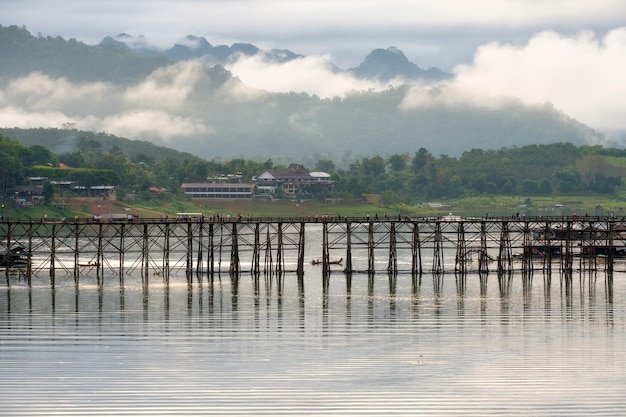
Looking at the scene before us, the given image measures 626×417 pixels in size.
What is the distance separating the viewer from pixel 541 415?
4738 centimetres

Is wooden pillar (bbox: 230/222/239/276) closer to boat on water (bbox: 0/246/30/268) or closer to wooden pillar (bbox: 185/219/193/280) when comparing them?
wooden pillar (bbox: 185/219/193/280)

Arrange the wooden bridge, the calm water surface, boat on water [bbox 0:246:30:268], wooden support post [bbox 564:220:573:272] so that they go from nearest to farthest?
the calm water surface
the wooden bridge
boat on water [bbox 0:246:30:268]
wooden support post [bbox 564:220:573:272]

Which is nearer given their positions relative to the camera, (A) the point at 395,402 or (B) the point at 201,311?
(A) the point at 395,402

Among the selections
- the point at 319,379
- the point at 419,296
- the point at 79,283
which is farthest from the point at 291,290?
the point at 319,379

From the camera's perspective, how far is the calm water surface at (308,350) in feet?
163

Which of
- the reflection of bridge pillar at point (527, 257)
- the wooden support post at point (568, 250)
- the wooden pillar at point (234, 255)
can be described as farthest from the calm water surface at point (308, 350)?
the wooden support post at point (568, 250)

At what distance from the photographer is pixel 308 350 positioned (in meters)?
61.4

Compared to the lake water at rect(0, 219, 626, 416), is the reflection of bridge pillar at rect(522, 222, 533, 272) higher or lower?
higher

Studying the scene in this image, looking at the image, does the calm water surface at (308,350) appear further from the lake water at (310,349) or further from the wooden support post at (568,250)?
the wooden support post at (568,250)

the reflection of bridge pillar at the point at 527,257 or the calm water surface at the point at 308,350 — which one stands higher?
the reflection of bridge pillar at the point at 527,257

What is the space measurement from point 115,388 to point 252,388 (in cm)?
579

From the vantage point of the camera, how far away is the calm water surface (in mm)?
49656

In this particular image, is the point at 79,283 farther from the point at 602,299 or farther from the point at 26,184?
the point at 26,184

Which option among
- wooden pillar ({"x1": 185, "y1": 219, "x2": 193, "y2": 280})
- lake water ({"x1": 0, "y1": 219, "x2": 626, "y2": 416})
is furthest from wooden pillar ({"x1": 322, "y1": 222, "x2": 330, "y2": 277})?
wooden pillar ({"x1": 185, "y1": 219, "x2": 193, "y2": 280})
